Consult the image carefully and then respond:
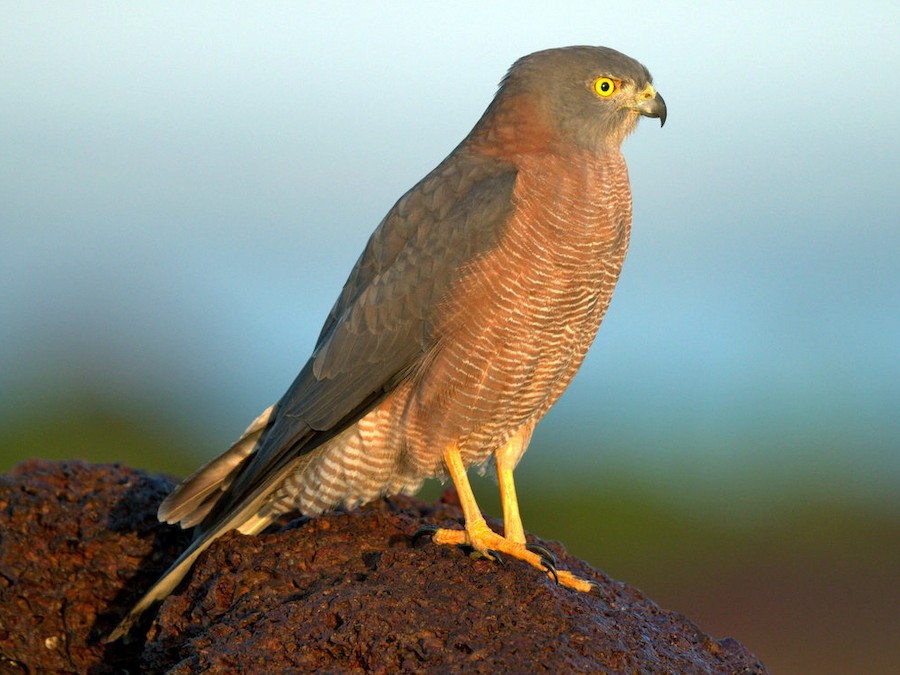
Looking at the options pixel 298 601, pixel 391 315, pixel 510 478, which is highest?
pixel 391 315

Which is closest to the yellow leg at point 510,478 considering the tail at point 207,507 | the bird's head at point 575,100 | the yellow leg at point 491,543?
the yellow leg at point 491,543

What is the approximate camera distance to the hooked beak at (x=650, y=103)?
19.7ft

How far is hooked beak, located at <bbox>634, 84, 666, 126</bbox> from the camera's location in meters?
6.01

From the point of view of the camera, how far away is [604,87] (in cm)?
593

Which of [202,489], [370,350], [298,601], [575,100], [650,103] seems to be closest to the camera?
[298,601]

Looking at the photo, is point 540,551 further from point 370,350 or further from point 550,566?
point 370,350

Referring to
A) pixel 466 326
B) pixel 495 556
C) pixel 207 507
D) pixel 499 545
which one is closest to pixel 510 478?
pixel 499 545

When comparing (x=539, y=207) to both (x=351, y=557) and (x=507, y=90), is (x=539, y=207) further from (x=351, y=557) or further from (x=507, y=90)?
(x=351, y=557)

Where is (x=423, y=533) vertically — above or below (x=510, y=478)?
below

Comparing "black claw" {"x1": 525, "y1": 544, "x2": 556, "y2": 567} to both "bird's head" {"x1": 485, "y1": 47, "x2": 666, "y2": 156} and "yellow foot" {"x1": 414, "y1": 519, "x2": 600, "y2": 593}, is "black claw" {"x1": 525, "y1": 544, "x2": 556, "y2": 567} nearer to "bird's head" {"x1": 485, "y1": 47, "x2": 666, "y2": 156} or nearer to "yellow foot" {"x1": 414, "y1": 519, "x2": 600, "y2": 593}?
"yellow foot" {"x1": 414, "y1": 519, "x2": 600, "y2": 593}

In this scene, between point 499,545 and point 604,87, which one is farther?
point 604,87

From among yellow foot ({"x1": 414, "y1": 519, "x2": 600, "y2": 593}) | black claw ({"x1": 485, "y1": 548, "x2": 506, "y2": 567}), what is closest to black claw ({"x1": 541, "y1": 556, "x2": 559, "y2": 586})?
yellow foot ({"x1": 414, "y1": 519, "x2": 600, "y2": 593})

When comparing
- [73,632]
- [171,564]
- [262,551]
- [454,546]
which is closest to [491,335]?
[454,546]

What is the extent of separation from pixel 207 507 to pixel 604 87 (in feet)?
9.93
